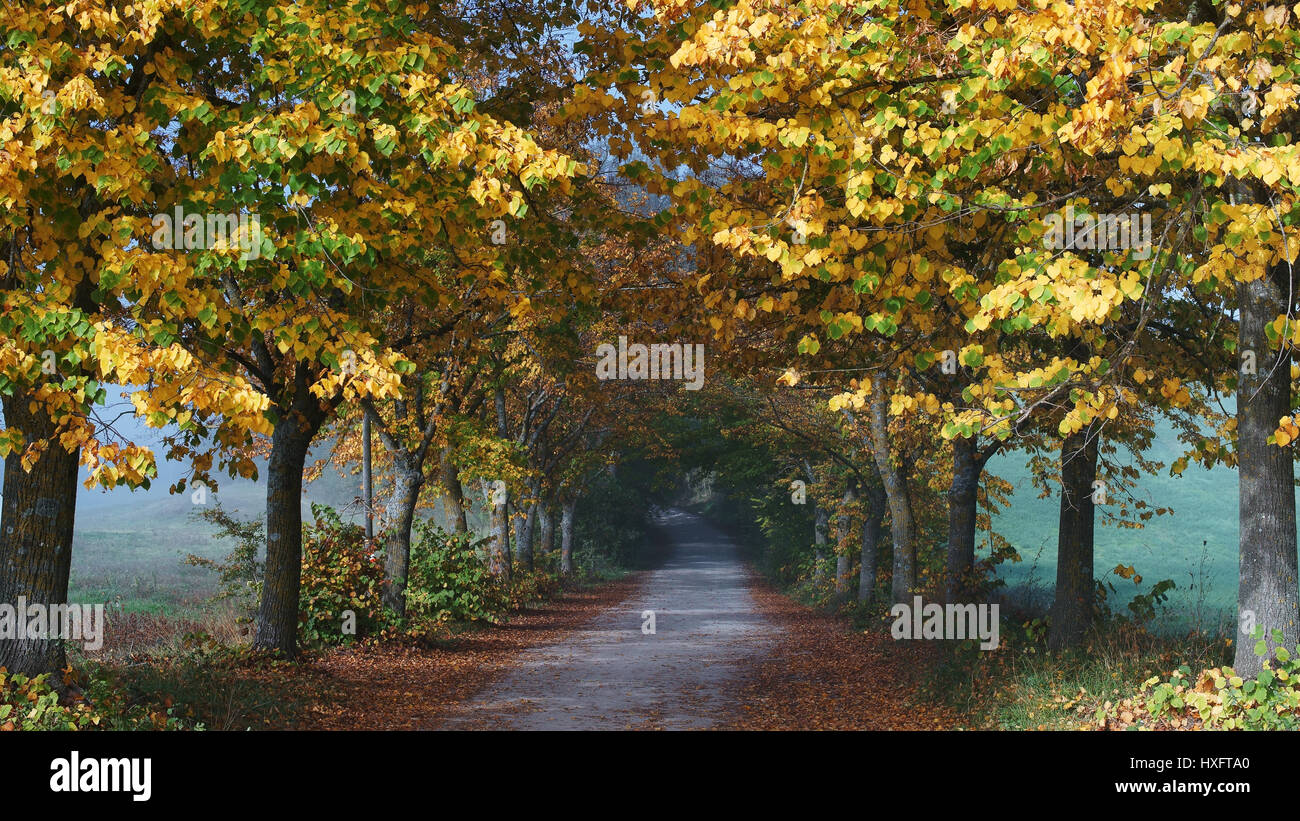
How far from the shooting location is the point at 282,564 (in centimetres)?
1446

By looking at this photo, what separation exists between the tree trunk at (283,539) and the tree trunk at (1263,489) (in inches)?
442

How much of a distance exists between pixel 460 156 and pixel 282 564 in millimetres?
8291

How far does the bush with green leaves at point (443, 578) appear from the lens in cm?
2112

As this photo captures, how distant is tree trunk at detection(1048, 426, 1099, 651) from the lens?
13570mm

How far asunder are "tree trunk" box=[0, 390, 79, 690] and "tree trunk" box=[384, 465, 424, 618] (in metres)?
9.71

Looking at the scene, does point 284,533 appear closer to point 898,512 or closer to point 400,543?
point 400,543

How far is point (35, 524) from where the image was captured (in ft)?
30.1

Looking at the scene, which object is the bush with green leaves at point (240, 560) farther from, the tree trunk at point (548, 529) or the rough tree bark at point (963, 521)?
the tree trunk at point (548, 529)

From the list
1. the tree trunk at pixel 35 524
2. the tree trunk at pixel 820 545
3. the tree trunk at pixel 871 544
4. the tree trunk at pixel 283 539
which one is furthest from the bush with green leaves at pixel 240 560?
the tree trunk at pixel 820 545

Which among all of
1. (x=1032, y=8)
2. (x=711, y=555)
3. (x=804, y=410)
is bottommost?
(x=711, y=555)

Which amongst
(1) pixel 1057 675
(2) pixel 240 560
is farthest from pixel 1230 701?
(2) pixel 240 560

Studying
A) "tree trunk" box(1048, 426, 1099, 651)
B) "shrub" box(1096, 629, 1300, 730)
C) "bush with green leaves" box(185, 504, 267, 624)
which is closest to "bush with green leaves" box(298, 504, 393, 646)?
"bush with green leaves" box(185, 504, 267, 624)
